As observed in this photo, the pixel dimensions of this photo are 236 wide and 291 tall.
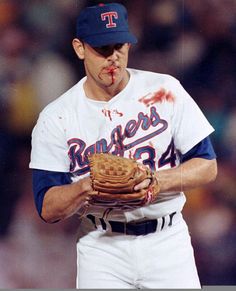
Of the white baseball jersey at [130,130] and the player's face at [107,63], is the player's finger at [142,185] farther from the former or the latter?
the player's face at [107,63]

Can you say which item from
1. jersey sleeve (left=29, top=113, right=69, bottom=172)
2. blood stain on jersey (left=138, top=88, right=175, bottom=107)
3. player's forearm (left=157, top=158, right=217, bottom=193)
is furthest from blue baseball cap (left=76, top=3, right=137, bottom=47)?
player's forearm (left=157, top=158, right=217, bottom=193)

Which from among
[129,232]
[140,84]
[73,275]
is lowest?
[73,275]

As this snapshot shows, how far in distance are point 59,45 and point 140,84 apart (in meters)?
0.37

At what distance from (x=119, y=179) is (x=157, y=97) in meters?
0.39

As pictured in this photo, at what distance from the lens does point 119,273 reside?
227 cm

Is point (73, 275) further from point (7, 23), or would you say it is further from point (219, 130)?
point (7, 23)

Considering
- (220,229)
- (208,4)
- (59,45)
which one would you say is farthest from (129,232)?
(208,4)

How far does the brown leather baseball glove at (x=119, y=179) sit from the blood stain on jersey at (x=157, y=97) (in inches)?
10.5

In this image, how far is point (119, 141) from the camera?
239cm

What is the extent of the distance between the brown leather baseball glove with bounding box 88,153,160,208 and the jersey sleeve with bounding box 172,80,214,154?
185 millimetres

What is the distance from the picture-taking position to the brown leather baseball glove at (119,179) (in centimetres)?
218

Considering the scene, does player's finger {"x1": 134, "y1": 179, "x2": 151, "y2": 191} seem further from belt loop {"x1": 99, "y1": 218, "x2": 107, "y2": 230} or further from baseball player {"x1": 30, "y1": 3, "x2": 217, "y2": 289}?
belt loop {"x1": 99, "y1": 218, "x2": 107, "y2": 230}

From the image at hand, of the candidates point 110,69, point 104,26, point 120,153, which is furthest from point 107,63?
point 120,153

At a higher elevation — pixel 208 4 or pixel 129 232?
pixel 208 4
